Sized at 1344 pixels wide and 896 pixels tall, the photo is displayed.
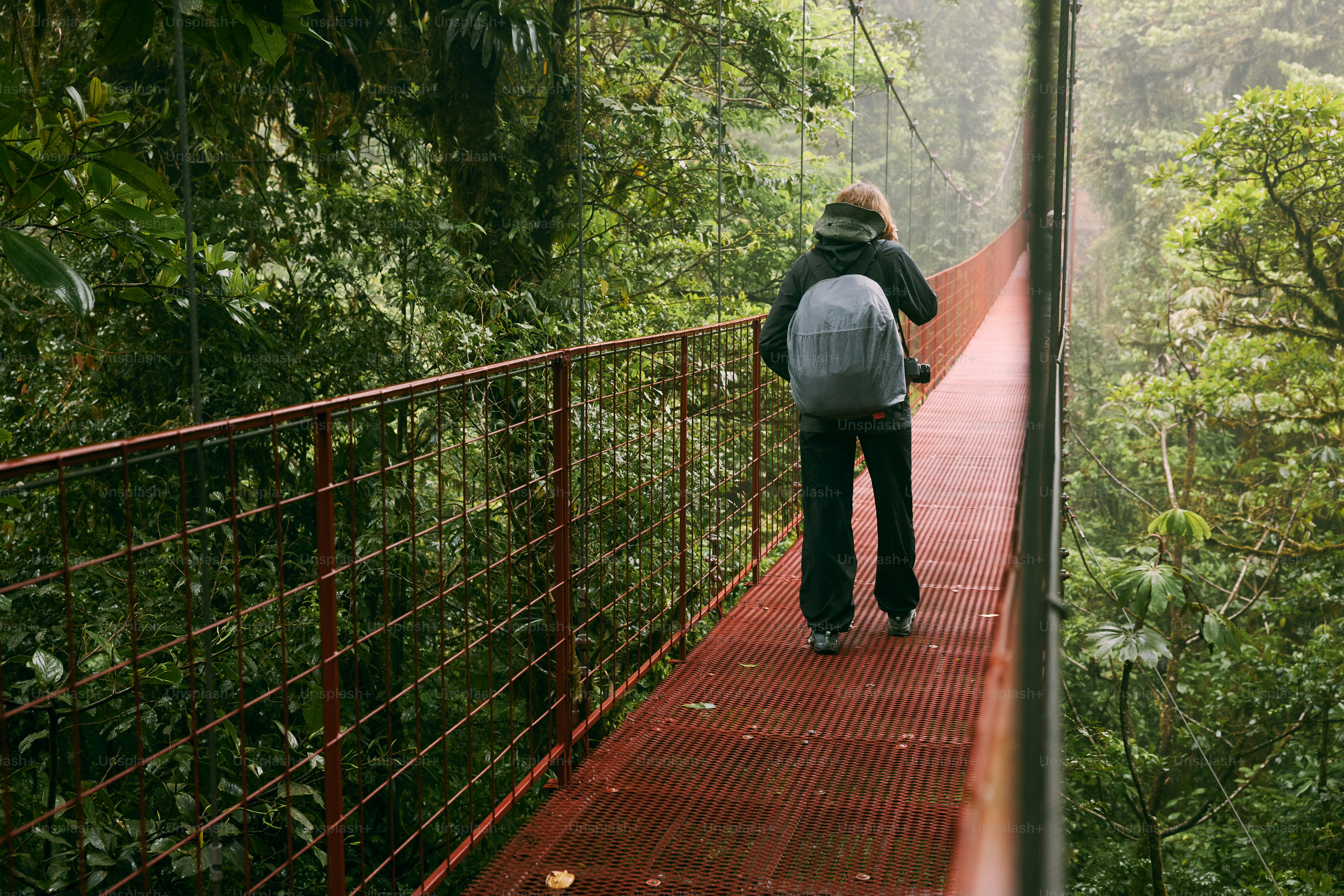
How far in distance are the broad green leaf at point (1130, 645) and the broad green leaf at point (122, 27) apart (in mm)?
2924

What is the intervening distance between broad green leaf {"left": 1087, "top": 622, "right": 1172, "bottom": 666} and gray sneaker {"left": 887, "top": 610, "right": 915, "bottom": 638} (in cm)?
90

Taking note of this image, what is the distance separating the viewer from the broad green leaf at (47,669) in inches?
63.7

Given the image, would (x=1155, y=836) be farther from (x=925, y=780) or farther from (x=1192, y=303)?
(x=1192, y=303)

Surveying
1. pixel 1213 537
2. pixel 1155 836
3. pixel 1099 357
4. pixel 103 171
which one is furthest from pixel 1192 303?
pixel 103 171

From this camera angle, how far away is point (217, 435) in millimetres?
1195

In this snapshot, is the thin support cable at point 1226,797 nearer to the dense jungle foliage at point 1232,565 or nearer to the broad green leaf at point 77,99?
the dense jungle foliage at point 1232,565

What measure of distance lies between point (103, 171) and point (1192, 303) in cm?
1155

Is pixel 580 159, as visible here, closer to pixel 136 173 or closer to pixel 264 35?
pixel 264 35

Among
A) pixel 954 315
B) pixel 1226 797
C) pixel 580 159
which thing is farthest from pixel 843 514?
pixel 954 315

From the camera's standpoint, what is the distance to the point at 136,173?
4.93 feet

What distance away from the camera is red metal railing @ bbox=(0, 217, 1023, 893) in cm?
129

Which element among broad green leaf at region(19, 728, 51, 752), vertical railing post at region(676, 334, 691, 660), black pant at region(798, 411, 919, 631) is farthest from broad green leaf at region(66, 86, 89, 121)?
black pant at region(798, 411, 919, 631)

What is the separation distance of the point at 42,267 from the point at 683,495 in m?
1.49

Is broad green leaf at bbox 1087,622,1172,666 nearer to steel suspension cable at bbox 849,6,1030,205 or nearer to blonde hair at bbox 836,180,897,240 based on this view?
blonde hair at bbox 836,180,897,240
